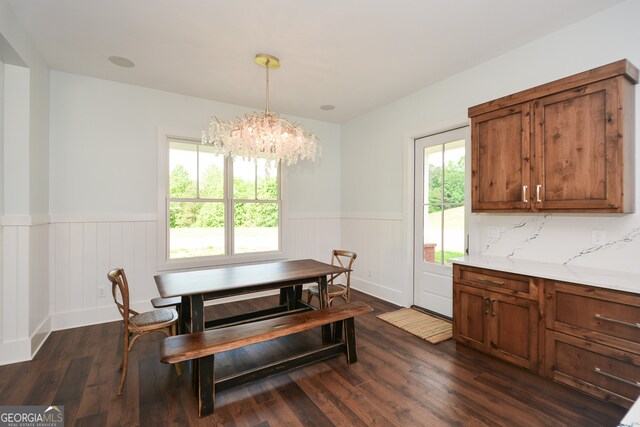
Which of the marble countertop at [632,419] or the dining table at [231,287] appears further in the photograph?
the dining table at [231,287]

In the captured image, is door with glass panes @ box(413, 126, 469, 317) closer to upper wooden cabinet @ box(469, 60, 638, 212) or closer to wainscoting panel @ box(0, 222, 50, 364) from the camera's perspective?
upper wooden cabinet @ box(469, 60, 638, 212)

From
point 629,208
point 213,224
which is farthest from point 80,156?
point 629,208

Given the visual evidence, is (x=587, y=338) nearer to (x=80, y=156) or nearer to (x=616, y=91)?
(x=616, y=91)

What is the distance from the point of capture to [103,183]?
11.6ft

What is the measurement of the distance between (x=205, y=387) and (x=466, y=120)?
138 inches

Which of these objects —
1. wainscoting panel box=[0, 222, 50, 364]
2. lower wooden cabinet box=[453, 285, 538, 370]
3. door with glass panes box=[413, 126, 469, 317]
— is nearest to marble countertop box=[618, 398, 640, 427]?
lower wooden cabinet box=[453, 285, 538, 370]

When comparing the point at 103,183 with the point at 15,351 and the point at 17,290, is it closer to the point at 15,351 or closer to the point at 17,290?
the point at 17,290

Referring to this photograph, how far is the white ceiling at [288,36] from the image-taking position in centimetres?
226

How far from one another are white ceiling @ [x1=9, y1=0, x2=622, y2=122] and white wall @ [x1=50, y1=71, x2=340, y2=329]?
30cm

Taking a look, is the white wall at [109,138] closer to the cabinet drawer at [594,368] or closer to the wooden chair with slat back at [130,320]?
the wooden chair with slat back at [130,320]

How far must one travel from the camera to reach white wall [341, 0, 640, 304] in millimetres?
2254

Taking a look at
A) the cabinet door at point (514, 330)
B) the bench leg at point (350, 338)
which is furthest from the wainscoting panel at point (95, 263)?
the cabinet door at point (514, 330)

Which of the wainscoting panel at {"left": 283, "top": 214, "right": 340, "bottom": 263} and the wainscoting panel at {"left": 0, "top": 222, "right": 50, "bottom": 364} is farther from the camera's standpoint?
the wainscoting panel at {"left": 283, "top": 214, "right": 340, "bottom": 263}

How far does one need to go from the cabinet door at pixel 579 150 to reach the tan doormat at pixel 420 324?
1.59 meters
